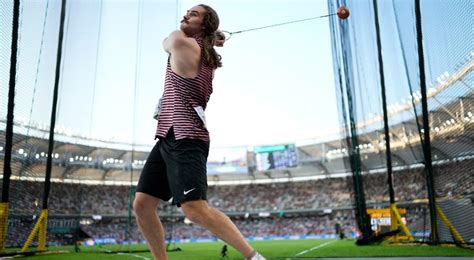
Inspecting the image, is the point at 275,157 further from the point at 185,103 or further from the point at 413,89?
the point at 185,103

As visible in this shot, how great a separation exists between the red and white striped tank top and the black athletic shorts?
42 mm

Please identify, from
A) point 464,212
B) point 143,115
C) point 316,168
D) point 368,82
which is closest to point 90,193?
point 316,168

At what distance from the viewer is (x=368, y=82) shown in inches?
316

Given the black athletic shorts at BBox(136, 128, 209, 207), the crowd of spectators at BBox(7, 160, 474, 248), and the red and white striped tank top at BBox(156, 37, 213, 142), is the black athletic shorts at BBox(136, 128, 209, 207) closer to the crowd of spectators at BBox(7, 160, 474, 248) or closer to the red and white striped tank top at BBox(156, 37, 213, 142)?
the red and white striped tank top at BBox(156, 37, 213, 142)

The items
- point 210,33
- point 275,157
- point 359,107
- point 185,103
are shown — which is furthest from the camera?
point 275,157

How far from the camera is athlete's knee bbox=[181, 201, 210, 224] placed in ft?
6.09

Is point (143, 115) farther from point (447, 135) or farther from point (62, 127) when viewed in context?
point (447, 135)

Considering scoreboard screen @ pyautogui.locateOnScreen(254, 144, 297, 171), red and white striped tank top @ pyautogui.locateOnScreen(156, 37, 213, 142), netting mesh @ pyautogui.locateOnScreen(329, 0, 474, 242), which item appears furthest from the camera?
scoreboard screen @ pyautogui.locateOnScreen(254, 144, 297, 171)

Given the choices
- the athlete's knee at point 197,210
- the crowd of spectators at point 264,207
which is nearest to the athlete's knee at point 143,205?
the athlete's knee at point 197,210

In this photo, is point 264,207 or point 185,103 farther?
point 264,207

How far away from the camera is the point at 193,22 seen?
2100 mm

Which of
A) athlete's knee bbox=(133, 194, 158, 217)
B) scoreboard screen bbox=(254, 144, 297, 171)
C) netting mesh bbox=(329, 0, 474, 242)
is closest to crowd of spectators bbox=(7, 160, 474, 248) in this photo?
scoreboard screen bbox=(254, 144, 297, 171)

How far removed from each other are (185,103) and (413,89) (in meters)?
4.62

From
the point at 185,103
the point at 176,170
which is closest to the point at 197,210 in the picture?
the point at 176,170
